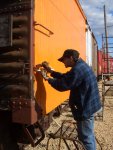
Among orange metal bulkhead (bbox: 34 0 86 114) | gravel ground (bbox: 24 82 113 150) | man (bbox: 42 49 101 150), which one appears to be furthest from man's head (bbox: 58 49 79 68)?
gravel ground (bbox: 24 82 113 150)

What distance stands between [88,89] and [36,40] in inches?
44.0

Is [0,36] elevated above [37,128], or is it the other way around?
[0,36]

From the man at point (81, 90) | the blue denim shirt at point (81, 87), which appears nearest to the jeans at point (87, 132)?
the man at point (81, 90)

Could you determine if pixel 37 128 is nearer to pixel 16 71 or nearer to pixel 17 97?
pixel 17 97

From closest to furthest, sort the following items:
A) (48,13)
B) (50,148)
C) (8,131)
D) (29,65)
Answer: (29,65), (8,131), (48,13), (50,148)

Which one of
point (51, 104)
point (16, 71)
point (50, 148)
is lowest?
point (50, 148)

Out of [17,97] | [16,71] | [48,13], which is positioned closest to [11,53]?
[16,71]

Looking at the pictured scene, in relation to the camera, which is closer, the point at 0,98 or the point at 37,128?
the point at 0,98

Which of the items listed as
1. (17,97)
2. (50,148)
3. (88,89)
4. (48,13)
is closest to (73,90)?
(88,89)

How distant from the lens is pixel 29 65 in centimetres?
434

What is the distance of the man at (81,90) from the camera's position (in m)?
4.71

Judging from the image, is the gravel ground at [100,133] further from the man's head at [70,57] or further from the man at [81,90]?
the man's head at [70,57]

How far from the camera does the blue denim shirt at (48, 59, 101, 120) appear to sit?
470cm

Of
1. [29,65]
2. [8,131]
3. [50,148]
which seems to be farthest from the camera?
[50,148]
